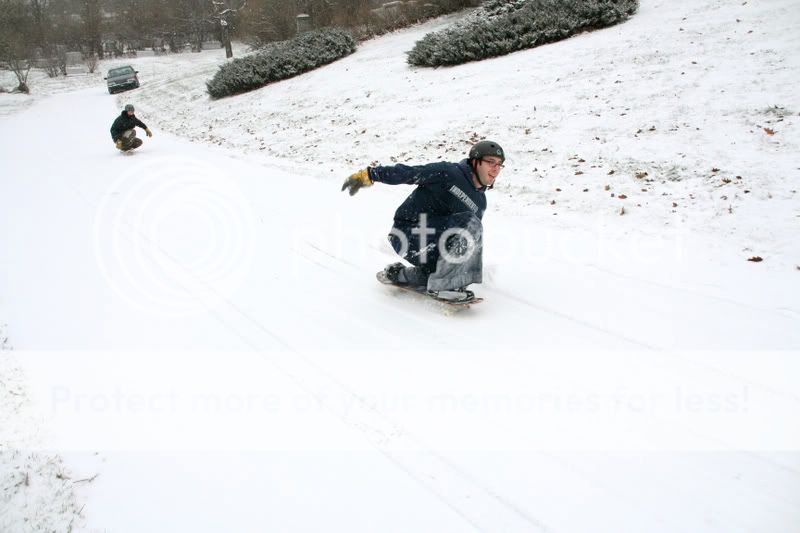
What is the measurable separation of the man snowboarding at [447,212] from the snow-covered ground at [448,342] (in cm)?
39

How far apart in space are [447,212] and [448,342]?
1140mm

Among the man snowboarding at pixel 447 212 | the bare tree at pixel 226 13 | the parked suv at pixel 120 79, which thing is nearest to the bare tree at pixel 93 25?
the bare tree at pixel 226 13

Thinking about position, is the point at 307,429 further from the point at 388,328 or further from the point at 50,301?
the point at 50,301

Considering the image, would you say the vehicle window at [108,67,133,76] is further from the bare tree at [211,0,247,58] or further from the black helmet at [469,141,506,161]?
the black helmet at [469,141,506,161]

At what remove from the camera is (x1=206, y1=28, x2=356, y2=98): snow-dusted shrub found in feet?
65.4

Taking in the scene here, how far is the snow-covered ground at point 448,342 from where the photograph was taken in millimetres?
2662

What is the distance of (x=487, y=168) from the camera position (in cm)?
401

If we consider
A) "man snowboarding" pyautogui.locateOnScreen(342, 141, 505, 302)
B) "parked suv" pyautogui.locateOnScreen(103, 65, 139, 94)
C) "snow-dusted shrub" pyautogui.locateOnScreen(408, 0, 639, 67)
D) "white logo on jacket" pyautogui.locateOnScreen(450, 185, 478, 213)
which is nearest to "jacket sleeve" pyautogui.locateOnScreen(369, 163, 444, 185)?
"man snowboarding" pyautogui.locateOnScreen(342, 141, 505, 302)

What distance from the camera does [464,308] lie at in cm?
434

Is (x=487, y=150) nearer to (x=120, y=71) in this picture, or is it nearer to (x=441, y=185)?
(x=441, y=185)

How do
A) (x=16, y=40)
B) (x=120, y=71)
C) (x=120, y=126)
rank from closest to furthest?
1. (x=120, y=126)
2. (x=120, y=71)
3. (x=16, y=40)

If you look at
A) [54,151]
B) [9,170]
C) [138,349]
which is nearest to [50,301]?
[138,349]

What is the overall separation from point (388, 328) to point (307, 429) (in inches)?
51.7

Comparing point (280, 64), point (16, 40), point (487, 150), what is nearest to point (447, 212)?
point (487, 150)
